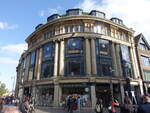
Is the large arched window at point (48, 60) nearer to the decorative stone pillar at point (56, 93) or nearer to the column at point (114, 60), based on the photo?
the decorative stone pillar at point (56, 93)

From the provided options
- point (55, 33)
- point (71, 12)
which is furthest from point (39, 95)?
point (71, 12)

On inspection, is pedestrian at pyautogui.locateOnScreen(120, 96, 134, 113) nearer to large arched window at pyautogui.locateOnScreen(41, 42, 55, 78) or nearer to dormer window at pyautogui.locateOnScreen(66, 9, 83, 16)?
large arched window at pyautogui.locateOnScreen(41, 42, 55, 78)

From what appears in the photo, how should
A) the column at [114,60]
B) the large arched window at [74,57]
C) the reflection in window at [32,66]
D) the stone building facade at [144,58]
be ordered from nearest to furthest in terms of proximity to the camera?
1. the large arched window at [74,57]
2. the column at [114,60]
3. the stone building facade at [144,58]
4. the reflection in window at [32,66]

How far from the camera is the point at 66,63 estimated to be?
2384 cm

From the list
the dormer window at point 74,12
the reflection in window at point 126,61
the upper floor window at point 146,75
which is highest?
the dormer window at point 74,12

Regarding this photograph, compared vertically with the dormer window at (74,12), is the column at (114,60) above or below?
below

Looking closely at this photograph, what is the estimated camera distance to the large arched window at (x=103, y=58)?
23.7 meters

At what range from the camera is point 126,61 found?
27.2 metres

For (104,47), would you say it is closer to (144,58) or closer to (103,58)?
(103,58)

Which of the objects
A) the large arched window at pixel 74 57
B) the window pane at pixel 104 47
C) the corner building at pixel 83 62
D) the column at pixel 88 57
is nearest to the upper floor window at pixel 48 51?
the corner building at pixel 83 62

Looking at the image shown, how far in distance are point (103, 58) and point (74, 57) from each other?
5.14 meters

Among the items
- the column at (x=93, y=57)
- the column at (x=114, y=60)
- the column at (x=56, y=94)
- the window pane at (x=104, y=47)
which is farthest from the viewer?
the window pane at (x=104, y=47)

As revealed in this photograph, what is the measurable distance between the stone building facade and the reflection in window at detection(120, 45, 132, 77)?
123 inches

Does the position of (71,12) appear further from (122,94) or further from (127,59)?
(122,94)
